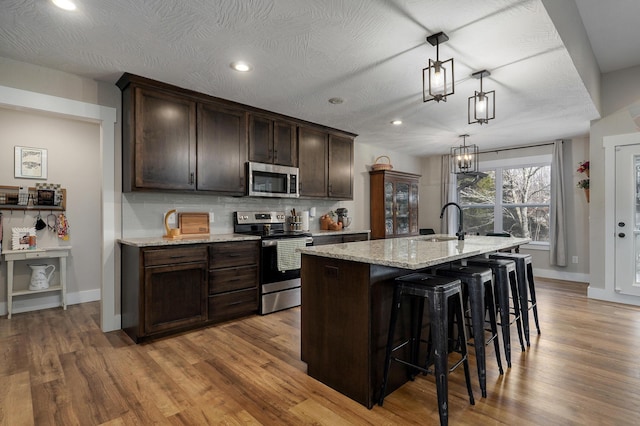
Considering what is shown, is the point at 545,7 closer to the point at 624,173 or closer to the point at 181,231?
the point at 624,173

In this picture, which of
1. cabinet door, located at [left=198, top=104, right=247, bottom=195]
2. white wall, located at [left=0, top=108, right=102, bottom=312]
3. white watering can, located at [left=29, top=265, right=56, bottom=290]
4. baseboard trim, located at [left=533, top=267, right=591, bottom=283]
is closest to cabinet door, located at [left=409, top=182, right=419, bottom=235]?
baseboard trim, located at [left=533, top=267, right=591, bottom=283]

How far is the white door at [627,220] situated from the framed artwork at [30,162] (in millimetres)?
7102

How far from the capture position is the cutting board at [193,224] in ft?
11.8

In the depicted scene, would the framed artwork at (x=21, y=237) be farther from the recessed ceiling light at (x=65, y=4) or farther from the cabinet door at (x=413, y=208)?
the cabinet door at (x=413, y=208)

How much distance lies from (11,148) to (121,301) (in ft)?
7.49

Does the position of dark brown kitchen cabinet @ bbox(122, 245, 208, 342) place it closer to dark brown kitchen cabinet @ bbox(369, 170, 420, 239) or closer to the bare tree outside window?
dark brown kitchen cabinet @ bbox(369, 170, 420, 239)

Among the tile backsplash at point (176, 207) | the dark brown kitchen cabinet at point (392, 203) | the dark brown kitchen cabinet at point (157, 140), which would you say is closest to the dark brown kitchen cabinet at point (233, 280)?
the tile backsplash at point (176, 207)

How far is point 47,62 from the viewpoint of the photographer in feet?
9.01

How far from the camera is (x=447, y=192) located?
22.3 ft

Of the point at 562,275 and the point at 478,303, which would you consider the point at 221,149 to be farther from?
the point at 562,275

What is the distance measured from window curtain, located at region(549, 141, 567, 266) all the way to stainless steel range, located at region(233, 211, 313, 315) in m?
4.31

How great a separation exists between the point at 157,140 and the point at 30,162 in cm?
195

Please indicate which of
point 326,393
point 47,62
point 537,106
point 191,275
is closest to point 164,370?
point 191,275

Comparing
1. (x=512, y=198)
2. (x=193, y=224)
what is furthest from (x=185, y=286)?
(x=512, y=198)
